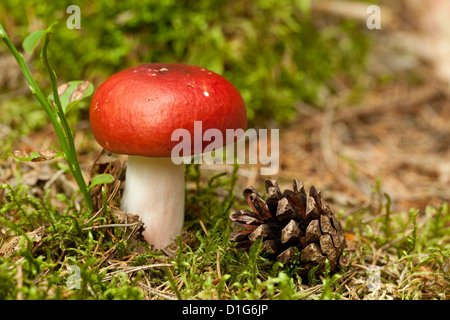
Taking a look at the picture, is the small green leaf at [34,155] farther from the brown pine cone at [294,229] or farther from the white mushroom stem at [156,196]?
the brown pine cone at [294,229]

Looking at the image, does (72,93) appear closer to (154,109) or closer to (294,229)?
(154,109)

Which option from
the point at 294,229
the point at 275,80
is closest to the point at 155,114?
the point at 294,229

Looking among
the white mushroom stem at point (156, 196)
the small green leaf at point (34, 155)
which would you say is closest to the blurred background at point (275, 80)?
the white mushroom stem at point (156, 196)

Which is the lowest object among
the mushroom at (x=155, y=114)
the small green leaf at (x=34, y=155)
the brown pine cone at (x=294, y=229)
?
the brown pine cone at (x=294, y=229)

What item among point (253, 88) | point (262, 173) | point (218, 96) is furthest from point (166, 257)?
point (253, 88)

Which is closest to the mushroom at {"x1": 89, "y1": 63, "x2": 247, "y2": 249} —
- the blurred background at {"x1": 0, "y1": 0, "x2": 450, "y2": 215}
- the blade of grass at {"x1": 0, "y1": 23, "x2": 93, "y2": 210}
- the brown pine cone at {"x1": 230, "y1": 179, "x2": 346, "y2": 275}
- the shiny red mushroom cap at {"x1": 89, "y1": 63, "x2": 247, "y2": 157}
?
the shiny red mushroom cap at {"x1": 89, "y1": 63, "x2": 247, "y2": 157}

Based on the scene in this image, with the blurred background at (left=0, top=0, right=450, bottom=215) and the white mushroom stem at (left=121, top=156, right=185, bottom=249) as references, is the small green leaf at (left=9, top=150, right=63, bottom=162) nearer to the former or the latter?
the white mushroom stem at (left=121, top=156, right=185, bottom=249)
